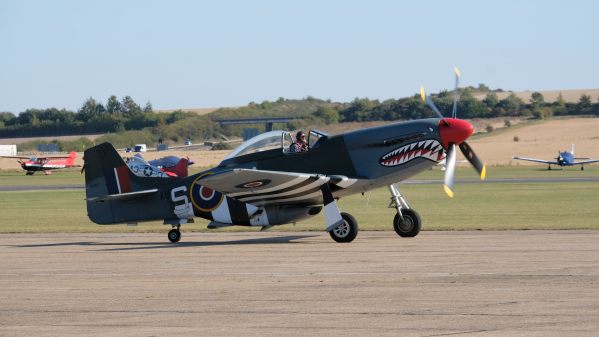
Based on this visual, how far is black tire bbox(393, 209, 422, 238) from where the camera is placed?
21734 mm

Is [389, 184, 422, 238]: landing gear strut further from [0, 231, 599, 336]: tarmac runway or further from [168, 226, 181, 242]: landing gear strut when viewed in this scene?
[168, 226, 181, 242]: landing gear strut

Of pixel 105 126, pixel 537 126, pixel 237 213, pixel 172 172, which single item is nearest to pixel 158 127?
pixel 105 126

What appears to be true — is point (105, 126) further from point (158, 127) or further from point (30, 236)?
point (30, 236)

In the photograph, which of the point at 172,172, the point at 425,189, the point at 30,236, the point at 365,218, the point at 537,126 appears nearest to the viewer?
the point at 30,236

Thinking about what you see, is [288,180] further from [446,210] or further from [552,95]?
[552,95]

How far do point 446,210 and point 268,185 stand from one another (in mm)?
14293

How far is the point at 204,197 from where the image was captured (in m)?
21.9

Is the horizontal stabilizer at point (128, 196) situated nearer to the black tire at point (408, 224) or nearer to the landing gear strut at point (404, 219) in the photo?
the landing gear strut at point (404, 219)

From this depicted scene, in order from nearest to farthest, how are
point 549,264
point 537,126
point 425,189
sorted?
point 549,264 < point 425,189 < point 537,126

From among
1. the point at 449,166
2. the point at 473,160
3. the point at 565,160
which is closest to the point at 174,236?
the point at 449,166

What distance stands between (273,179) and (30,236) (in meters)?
8.60

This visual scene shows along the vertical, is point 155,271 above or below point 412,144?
below

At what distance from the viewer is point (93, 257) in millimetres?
19047

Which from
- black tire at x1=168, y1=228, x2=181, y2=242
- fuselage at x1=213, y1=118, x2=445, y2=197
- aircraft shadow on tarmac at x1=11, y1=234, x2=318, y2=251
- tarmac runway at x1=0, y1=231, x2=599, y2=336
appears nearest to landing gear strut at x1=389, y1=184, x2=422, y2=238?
tarmac runway at x1=0, y1=231, x2=599, y2=336
